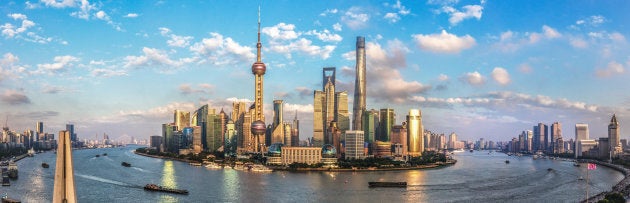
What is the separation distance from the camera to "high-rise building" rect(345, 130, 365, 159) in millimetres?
138250

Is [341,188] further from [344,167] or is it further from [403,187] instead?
[344,167]

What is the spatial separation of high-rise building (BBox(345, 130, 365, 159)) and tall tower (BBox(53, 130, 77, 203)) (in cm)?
11391

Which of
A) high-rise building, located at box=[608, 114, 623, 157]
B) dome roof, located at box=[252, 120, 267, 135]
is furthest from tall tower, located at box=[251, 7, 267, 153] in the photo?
high-rise building, located at box=[608, 114, 623, 157]

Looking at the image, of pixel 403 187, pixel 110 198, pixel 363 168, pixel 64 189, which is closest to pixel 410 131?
pixel 363 168

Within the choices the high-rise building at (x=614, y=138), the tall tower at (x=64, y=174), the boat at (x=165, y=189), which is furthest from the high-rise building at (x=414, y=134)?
the tall tower at (x=64, y=174)

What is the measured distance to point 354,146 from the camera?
→ 138 meters

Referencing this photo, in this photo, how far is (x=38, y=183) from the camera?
72.1m

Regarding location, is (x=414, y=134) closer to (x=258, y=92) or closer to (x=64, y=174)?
(x=258, y=92)

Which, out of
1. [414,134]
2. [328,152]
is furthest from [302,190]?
[414,134]

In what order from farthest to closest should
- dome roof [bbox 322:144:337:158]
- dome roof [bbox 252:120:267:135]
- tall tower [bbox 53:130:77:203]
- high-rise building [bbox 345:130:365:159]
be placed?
dome roof [bbox 252:120:267:135], high-rise building [bbox 345:130:365:159], dome roof [bbox 322:144:337:158], tall tower [bbox 53:130:77:203]

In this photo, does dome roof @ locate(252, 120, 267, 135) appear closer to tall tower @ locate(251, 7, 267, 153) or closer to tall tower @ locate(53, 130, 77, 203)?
tall tower @ locate(251, 7, 267, 153)

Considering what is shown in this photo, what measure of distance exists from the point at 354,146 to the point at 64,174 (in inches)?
→ 4546

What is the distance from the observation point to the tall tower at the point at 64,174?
25.4 m

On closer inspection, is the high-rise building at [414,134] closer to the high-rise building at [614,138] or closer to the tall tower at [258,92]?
the tall tower at [258,92]
